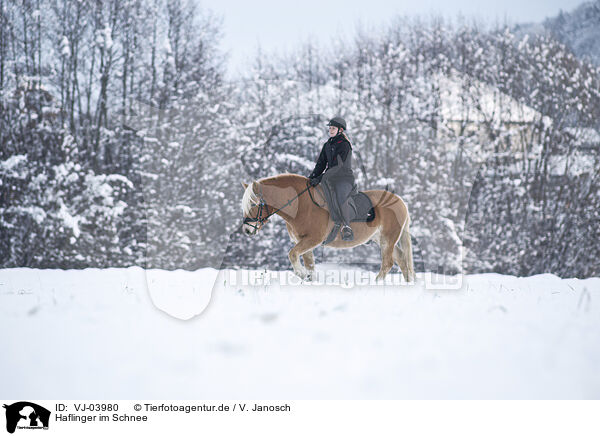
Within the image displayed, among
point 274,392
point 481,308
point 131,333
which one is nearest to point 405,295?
point 481,308

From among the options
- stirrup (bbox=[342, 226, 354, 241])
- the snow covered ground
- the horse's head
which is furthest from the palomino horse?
the snow covered ground

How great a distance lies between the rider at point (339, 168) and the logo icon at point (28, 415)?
384cm

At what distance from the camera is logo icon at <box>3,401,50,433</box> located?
253cm

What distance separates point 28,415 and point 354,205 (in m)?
4.32

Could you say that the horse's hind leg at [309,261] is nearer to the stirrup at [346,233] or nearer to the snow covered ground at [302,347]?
the stirrup at [346,233]

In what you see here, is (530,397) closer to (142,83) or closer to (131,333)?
(131,333)

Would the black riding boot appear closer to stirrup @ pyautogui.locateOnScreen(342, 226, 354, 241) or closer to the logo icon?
stirrup @ pyautogui.locateOnScreen(342, 226, 354, 241)

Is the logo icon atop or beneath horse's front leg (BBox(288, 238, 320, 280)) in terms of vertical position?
beneath

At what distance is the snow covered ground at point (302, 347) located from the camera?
2408 mm

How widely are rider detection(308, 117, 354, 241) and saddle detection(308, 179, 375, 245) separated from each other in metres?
0.10

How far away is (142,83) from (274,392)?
16232mm

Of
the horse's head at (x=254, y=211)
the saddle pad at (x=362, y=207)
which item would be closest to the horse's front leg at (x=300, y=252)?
the horse's head at (x=254, y=211)

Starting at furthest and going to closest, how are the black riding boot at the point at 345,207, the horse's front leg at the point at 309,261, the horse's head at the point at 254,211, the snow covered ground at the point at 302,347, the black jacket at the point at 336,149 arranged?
1. the horse's front leg at the point at 309,261
2. the black riding boot at the point at 345,207
3. the black jacket at the point at 336,149
4. the horse's head at the point at 254,211
5. the snow covered ground at the point at 302,347

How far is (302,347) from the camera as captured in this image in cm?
287
